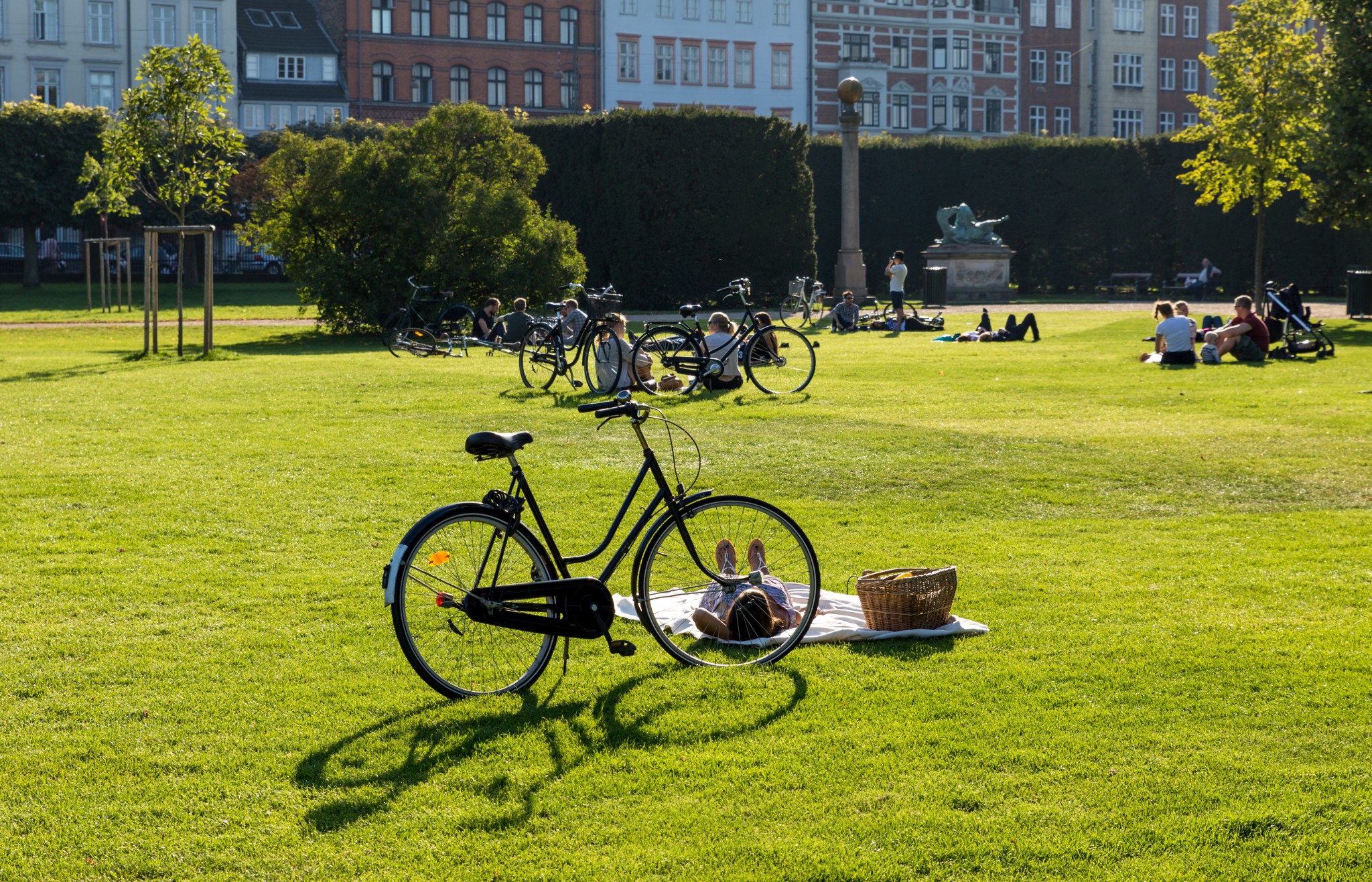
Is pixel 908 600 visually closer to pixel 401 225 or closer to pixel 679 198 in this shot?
pixel 401 225

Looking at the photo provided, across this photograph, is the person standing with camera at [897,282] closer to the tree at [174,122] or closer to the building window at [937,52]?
the tree at [174,122]

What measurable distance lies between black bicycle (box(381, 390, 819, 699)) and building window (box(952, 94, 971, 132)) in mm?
80047

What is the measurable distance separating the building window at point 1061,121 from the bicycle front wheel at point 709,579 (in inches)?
3311

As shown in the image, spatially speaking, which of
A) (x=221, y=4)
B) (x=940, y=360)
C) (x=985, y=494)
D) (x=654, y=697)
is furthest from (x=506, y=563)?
(x=221, y=4)

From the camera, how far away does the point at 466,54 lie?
74062mm

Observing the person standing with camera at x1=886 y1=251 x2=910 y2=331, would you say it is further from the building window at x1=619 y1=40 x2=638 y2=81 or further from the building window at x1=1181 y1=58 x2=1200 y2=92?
the building window at x1=1181 y1=58 x2=1200 y2=92

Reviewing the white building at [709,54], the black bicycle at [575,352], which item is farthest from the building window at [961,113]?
the black bicycle at [575,352]

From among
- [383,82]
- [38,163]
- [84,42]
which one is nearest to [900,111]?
[383,82]

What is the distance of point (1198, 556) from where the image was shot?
331 inches

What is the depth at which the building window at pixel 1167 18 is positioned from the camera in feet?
285

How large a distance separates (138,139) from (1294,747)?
23994 mm

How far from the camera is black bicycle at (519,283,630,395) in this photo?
690 inches

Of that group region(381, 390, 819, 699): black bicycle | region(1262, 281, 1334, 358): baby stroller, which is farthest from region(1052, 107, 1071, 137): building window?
region(381, 390, 819, 699): black bicycle

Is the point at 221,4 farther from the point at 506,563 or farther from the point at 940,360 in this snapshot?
the point at 506,563
